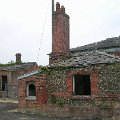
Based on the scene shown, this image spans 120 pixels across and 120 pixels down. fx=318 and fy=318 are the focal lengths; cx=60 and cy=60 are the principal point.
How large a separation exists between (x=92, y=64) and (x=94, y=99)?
211 centimetres

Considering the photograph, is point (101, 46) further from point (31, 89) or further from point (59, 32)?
point (31, 89)

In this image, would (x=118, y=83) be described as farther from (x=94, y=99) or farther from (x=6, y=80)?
(x=6, y=80)

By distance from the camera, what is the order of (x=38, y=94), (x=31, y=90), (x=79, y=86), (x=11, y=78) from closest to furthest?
(x=38, y=94) < (x=31, y=90) < (x=79, y=86) < (x=11, y=78)

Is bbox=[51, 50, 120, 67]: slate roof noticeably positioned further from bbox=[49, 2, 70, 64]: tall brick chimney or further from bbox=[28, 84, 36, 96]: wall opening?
bbox=[49, 2, 70, 64]: tall brick chimney

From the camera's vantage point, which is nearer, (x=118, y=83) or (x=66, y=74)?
(x=118, y=83)

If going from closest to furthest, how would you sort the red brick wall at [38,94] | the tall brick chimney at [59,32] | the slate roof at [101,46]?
the red brick wall at [38,94], the tall brick chimney at [59,32], the slate roof at [101,46]

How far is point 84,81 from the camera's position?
79.3ft

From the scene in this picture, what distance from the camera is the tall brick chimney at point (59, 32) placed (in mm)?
25078

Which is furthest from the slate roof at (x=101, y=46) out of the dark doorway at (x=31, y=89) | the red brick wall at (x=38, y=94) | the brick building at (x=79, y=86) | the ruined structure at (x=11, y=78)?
the ruined structure at (x=11, y=78)

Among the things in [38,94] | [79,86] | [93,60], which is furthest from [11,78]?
[93,60]

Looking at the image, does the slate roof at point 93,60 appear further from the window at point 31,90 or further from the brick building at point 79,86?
the window at point 31,90

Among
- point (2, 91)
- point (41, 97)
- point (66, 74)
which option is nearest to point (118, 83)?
point (66, 74)

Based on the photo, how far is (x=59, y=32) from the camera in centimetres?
2502

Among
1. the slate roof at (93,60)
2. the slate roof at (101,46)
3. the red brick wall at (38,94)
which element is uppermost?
the slate roof at (101,46)
